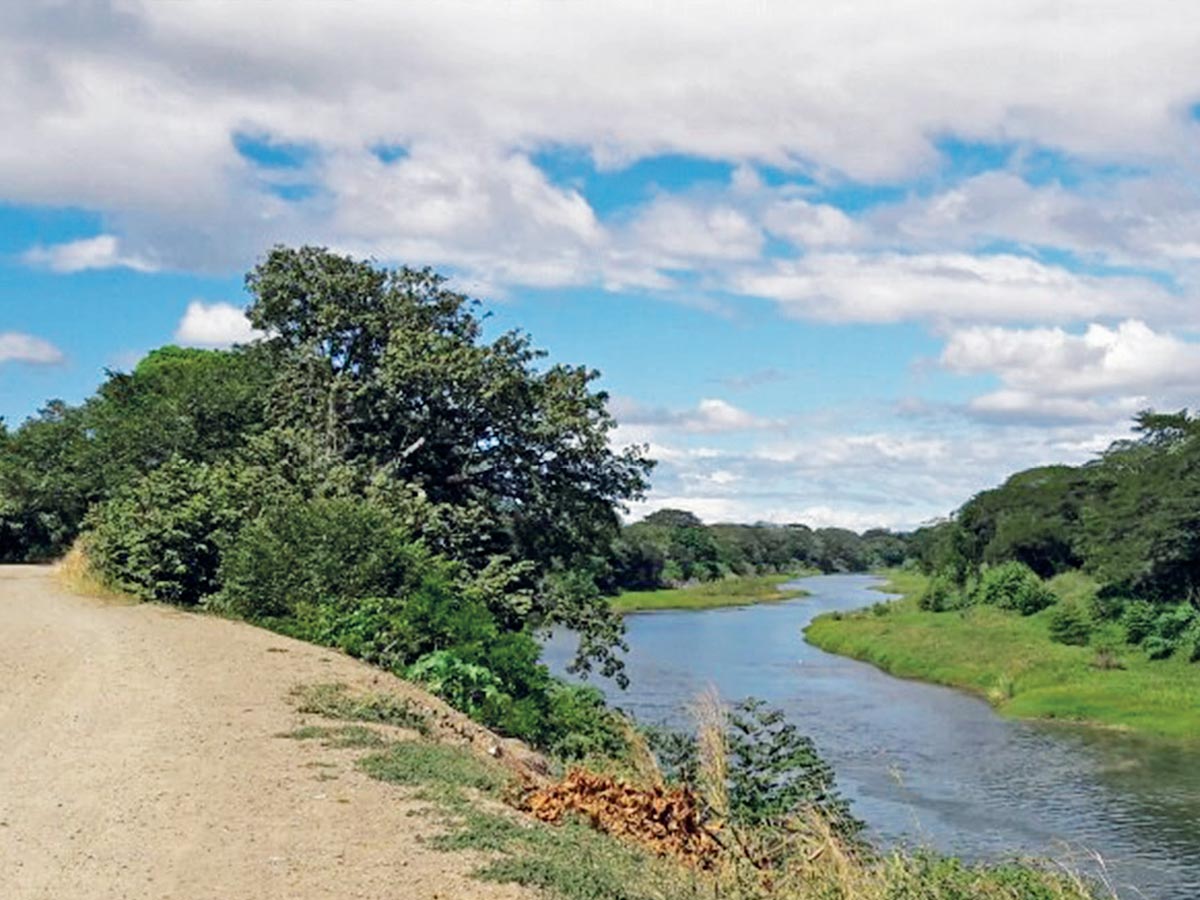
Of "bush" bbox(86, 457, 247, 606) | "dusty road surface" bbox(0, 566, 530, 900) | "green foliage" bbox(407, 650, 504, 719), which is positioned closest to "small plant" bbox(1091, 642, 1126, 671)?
"bush" bbox(86, 457, 247, 606)

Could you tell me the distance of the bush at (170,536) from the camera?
2614 centimetres

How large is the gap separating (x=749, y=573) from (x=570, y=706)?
146549 millimetres

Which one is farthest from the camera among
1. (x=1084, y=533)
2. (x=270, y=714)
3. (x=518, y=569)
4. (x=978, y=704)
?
(x=1084, y=533)

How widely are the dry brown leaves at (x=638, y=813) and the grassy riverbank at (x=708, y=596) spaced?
A: 83.3 metres

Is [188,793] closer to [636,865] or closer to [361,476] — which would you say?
[636,865]

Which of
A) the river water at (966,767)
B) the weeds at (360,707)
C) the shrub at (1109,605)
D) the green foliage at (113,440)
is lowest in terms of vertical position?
the river water at (966,767)

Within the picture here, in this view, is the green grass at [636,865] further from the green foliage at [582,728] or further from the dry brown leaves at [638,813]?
the green foliage at [582,728]

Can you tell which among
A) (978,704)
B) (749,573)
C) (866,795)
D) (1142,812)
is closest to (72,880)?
(866,795)

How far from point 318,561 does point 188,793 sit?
12.0 meters

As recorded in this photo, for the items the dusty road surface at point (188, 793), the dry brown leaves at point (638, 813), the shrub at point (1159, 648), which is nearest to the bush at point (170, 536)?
the dusty road surface at point (188, 793)

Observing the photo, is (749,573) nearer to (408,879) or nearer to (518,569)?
(518,569)

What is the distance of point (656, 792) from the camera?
11336 mm

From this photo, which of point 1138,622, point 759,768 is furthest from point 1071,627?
point 759,768

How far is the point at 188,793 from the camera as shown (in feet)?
35.1
